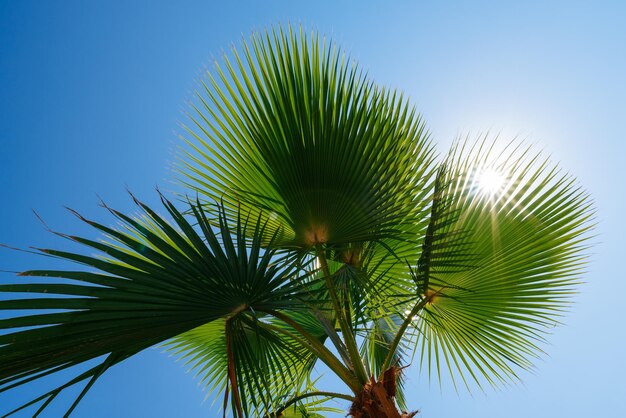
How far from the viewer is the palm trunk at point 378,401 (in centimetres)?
227

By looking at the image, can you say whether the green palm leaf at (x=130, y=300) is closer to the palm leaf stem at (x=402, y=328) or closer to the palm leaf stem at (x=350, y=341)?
the palm leaf stem at (x=350, y=341)

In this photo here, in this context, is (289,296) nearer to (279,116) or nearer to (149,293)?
(149,293)

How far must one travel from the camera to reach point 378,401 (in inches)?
90.4

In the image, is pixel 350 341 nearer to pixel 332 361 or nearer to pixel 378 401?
pixel 332 361

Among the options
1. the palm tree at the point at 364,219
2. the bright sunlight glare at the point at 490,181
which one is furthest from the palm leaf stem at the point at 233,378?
the bright sunlight glare at the point at 490,181

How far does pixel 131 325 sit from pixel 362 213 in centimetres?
142

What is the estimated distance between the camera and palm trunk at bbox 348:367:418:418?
2.27m

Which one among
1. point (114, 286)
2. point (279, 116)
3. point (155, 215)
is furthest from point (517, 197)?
point (114, 286)

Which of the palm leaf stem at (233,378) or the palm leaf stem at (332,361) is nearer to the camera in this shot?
the palm leaf stem at (233,378)

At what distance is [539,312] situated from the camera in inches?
116

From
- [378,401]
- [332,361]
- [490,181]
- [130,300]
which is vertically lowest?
[378,401]

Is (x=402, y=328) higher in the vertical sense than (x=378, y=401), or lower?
higher

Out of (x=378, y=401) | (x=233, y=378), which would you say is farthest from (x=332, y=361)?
(x=233, y=378)

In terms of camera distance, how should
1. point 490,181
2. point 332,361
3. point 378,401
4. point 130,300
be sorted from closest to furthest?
point 130,300 → point 378,401 → point 332,361 → point 490,181
